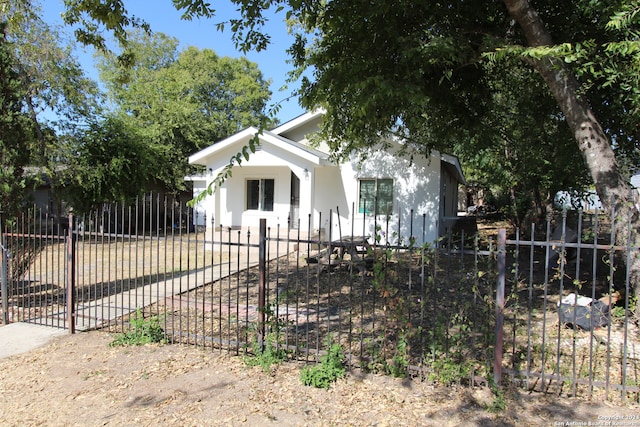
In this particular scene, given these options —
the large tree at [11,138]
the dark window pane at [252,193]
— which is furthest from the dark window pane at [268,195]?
the large tree at [11,138]

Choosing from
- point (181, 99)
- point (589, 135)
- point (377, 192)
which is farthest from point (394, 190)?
point (181, 99)

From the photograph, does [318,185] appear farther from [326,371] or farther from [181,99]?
[181,99]

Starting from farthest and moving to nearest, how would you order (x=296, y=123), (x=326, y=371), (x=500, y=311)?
(x=296, y=123)
(x=326, y=371)
(x=500, y=311)

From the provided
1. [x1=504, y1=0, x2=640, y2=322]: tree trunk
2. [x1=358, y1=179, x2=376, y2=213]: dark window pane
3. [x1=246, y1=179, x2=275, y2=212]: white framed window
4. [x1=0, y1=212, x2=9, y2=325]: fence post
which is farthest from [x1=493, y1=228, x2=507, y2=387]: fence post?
A: [x1=246, y1=179, x2=275, y2=212]: white framed window

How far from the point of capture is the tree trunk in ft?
16.5

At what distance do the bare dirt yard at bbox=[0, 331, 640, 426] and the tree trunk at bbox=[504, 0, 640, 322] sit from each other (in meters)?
2.32

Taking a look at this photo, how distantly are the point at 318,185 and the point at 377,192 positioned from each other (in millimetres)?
2143

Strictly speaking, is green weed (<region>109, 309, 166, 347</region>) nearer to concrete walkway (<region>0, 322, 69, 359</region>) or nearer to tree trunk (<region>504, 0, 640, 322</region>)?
concrete walkway (<region>0, 322, 69, 359</region>)

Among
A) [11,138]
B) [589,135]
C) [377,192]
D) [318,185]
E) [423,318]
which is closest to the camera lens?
[423,318]

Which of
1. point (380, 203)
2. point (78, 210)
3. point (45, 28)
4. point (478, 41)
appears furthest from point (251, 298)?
point (78, 210)

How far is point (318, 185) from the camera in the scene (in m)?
14.8

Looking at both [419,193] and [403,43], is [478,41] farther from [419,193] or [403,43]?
[419,193]

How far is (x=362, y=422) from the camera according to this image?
11.3ft

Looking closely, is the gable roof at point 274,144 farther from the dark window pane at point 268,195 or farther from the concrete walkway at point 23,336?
the concrete walkway at point 23,336
